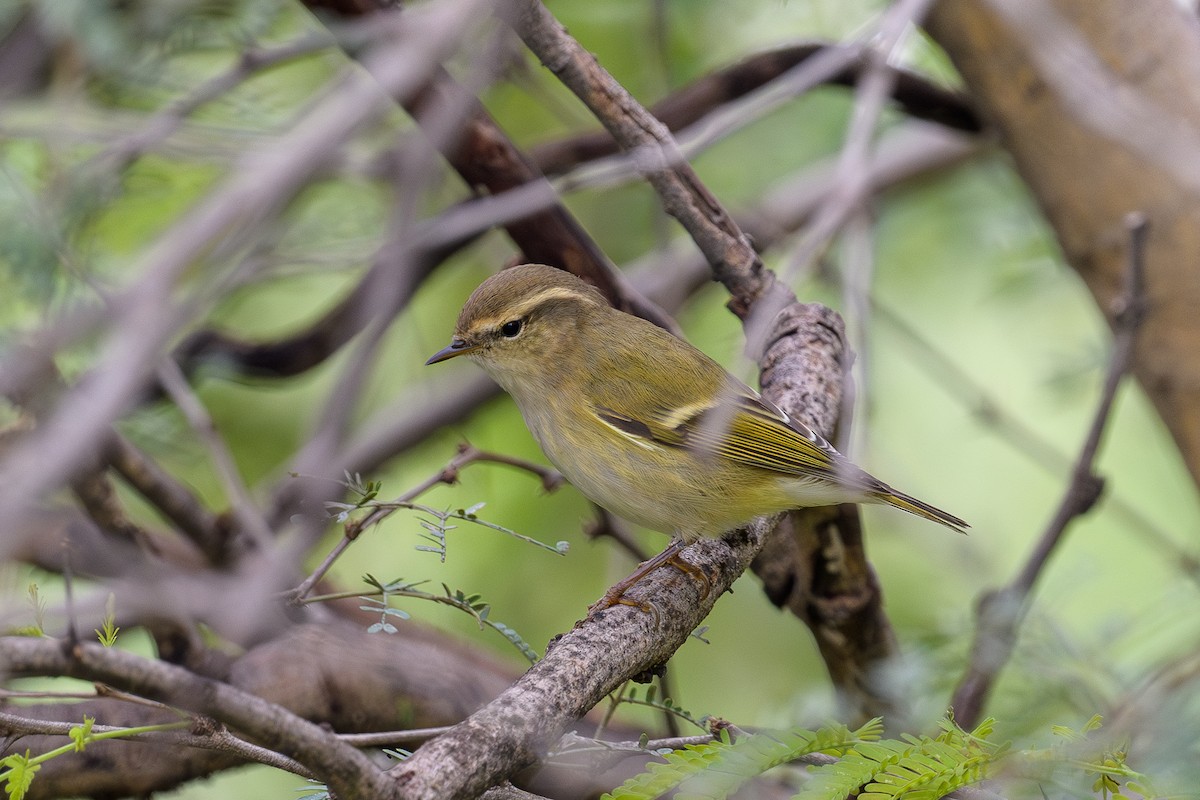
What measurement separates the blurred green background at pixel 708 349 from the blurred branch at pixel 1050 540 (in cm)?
7

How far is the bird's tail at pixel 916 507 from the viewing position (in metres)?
2.36

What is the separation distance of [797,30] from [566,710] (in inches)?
141

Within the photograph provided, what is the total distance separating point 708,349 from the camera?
440 cm

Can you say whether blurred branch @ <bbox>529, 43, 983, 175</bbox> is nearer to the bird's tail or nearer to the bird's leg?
the bird's tail

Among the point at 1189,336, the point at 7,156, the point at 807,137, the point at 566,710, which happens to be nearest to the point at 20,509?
the point at 566,710

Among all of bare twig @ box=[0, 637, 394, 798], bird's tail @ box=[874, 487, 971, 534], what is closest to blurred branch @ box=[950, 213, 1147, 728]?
bird's tail @ box=[874, 487, 971, 534]

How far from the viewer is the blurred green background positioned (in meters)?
2.73

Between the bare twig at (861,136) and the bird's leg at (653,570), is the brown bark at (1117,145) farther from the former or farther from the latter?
the bird's leg at (653,570)

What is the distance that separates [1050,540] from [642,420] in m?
1.00

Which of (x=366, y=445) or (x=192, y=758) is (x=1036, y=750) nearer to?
(x=192, y=758)

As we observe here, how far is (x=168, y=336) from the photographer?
2059 mm

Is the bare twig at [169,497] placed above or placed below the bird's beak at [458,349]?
below

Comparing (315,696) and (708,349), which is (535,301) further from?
(708,349)

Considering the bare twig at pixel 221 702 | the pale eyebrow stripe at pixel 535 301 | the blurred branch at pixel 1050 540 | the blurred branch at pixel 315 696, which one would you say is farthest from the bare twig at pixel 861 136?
the bare twig at pixel 221 702
